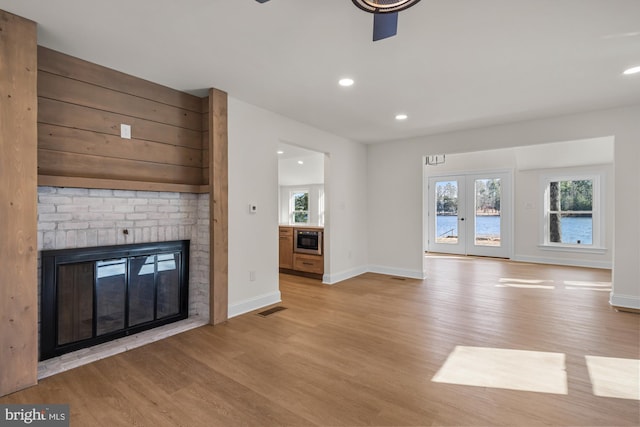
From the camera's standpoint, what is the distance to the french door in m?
7.83

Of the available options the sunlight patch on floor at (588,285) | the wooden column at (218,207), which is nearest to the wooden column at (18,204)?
the wooden column at (218,207)

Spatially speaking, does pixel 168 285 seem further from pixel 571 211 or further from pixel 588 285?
pixel 571 211

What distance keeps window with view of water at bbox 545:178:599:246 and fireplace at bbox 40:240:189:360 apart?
7781 millimetres

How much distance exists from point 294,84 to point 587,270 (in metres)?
6.94

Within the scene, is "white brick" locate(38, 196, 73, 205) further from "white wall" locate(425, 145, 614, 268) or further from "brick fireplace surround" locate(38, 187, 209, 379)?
"white wall" locate(425, 145, 614, 268)

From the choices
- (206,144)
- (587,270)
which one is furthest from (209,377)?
(587,270)

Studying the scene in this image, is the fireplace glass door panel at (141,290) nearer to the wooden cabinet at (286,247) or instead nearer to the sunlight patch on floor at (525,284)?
the wooden cabinet at (286,247)

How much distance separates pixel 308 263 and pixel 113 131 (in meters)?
3.69

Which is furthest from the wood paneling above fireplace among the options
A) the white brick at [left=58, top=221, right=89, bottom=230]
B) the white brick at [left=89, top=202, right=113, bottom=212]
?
the white brick at [left=58, top=221, right=89, bottom=230]

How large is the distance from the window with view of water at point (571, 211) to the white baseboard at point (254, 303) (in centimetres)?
659

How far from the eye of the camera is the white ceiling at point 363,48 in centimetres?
204

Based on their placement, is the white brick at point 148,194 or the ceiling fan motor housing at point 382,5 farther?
the white brick at point 148,194

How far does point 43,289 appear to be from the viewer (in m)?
2.48

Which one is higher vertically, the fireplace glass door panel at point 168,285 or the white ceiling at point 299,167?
the white ceiling at point 299,167
